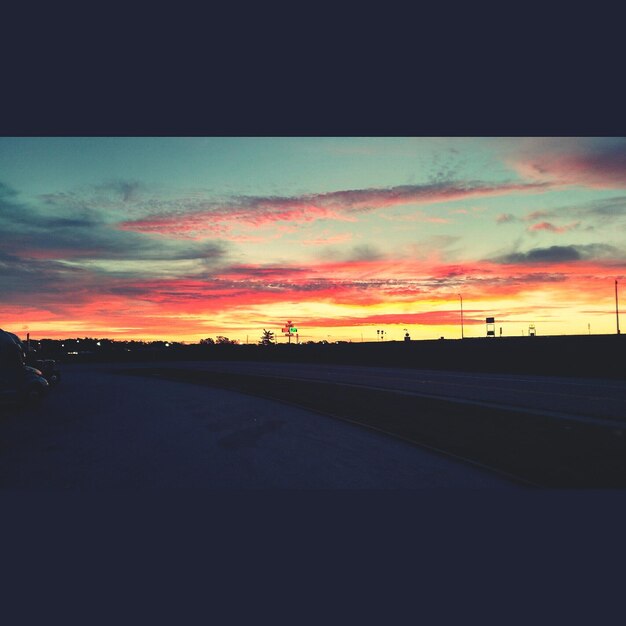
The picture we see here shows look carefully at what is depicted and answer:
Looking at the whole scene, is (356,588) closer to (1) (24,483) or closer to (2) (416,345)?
(1) (24,483)

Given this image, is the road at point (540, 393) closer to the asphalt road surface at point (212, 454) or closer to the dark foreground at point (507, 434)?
the dark foreground at point (507, 434)

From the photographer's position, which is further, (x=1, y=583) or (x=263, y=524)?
(x=263, y=524)

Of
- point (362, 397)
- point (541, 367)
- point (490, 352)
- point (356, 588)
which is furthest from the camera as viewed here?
point (490, 352)

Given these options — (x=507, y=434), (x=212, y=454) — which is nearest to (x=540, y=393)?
(x=507, y=434)

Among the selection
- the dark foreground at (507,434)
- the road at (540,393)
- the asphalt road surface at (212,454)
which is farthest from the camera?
the road at (540,393)

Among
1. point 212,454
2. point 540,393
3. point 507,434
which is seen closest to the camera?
point 212,454

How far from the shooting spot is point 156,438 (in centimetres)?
1497

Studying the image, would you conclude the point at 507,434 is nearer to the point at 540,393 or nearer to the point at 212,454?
the point at 212,454

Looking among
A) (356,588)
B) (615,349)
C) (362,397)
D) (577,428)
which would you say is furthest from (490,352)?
(356,588)

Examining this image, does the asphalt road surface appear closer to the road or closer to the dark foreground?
the dark foreground

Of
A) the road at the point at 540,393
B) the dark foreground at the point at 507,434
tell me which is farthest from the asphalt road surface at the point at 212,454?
the road at the point at 540,393

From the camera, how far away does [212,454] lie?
41.6 ft

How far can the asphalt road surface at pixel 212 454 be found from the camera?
33.6 feet

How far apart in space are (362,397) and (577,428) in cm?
1031
